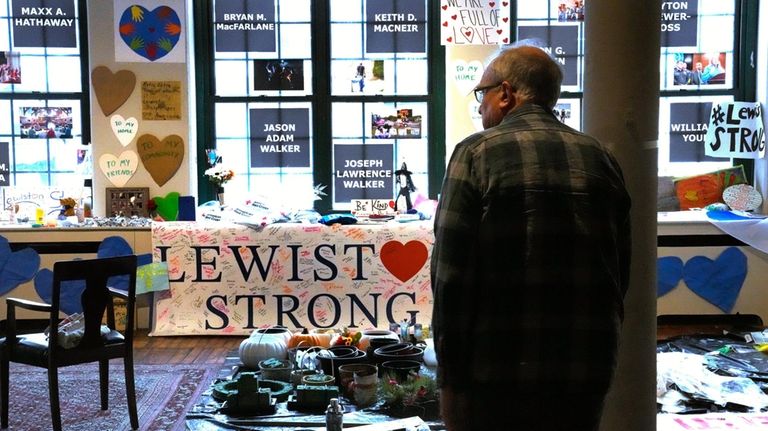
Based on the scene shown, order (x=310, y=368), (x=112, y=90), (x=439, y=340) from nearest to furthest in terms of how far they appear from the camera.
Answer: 1. (x=439, y=340)
2. (x=310, y=368)
3. (x=112, y=90)

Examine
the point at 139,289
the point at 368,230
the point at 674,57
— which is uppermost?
the point at 674,57

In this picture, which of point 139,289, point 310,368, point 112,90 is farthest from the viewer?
point 112,90

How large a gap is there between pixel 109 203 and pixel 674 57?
4560 millimetres

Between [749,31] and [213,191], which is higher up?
[749,31]

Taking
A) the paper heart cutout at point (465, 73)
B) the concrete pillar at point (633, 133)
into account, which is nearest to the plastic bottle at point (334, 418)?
the concrete pillar at point (633, 133)

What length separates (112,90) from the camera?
617cm

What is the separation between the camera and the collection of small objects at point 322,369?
297 centimetres

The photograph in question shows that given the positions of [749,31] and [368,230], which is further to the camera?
[749,31]

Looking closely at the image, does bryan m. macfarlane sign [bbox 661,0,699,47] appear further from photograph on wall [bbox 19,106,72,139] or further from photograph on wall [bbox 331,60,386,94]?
photograph on wall [bbox 19,106,72,139]

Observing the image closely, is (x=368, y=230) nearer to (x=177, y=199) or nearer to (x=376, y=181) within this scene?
(x=376, y=181)

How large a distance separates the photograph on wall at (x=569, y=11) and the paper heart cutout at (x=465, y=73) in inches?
31.8

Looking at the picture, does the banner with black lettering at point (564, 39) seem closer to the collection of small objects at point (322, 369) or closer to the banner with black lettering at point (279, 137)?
the banner with black lettering at point (279, 137)

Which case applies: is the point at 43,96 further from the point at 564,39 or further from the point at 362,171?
the point at 564,39

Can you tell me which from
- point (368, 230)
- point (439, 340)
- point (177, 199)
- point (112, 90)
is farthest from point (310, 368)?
point (112, 90)
